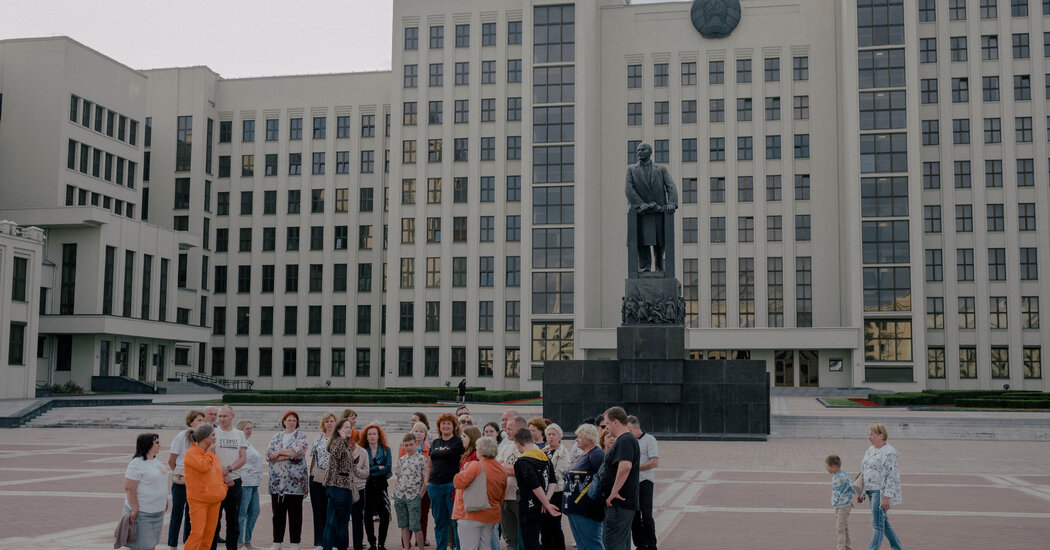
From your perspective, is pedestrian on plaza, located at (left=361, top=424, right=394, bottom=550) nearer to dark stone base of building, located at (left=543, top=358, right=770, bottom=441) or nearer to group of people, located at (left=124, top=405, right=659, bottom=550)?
group of people, located at (left=124, top=405, right=659, bottom=550)

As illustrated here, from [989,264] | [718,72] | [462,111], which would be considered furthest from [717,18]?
[989,264]

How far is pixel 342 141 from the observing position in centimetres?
7212

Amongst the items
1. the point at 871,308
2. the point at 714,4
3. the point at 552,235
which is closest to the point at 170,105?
the point at 552,235

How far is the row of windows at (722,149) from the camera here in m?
64.2

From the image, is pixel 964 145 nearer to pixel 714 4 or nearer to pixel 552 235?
pixel 714 4

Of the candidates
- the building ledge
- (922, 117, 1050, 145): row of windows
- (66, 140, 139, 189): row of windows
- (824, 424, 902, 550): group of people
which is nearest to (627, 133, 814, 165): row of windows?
(922, 117, 1050, 145): row of windows

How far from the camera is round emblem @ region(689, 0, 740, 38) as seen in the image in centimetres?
6506

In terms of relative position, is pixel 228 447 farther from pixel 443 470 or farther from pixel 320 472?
pixel 443 470

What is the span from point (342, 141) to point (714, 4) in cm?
2915

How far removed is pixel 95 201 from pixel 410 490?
188 ft

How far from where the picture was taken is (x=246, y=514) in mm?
11469

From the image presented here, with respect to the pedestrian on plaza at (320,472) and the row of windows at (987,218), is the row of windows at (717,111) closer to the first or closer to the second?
the row of windows at (987,218)

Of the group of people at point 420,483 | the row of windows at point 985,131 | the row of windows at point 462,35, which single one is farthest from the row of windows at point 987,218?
the group of people at point 420,483

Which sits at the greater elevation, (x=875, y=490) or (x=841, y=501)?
(x=875, y=490)
